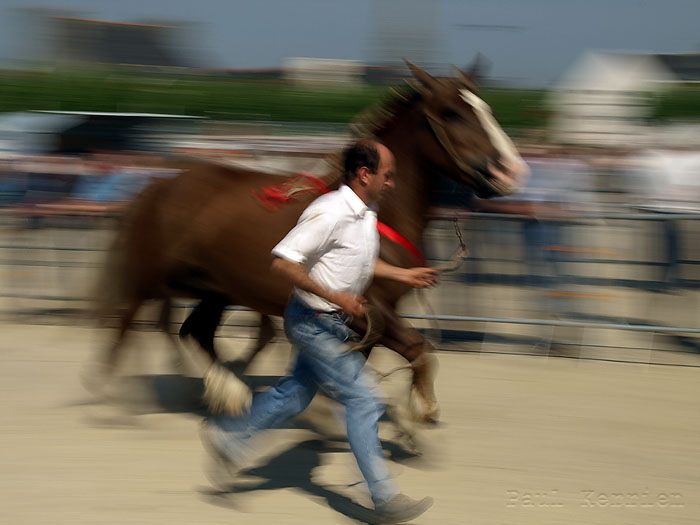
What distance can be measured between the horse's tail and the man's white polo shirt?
210 cm

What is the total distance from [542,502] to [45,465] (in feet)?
8.30

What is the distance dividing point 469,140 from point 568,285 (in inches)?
112

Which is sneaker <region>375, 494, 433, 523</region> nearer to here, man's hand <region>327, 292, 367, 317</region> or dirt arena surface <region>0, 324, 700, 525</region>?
dirt arena surface <region>0, 324, 700, 525</region>

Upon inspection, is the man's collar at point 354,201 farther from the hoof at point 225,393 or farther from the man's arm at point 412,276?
the hoof at point 225,393

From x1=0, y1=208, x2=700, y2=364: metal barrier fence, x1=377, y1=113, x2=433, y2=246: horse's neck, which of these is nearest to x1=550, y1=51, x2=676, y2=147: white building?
x1=0, y1=208, x2=700, y2=364: metal barrier fence

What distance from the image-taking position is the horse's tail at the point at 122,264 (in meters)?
5.75

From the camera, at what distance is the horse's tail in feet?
18.9

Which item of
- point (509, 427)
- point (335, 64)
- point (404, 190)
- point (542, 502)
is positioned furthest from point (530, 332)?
point (335, 64)

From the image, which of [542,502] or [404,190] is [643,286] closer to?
[404,190]

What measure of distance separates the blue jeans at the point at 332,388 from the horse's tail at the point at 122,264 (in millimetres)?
1963

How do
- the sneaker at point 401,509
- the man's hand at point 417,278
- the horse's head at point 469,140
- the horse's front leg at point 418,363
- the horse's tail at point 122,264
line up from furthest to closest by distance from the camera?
the horse's tail at point 122,264 < the horse's head at point 469,140 < the horse's front leg at point 418,363 < the man's hand at point 417,278 < the sneaker at point 401,509

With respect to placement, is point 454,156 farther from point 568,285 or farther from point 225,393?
point 568,285

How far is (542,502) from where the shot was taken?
4.31 metres

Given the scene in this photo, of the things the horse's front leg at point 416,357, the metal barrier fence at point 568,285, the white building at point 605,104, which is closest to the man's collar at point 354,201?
the horse's front leg at point 416,357
